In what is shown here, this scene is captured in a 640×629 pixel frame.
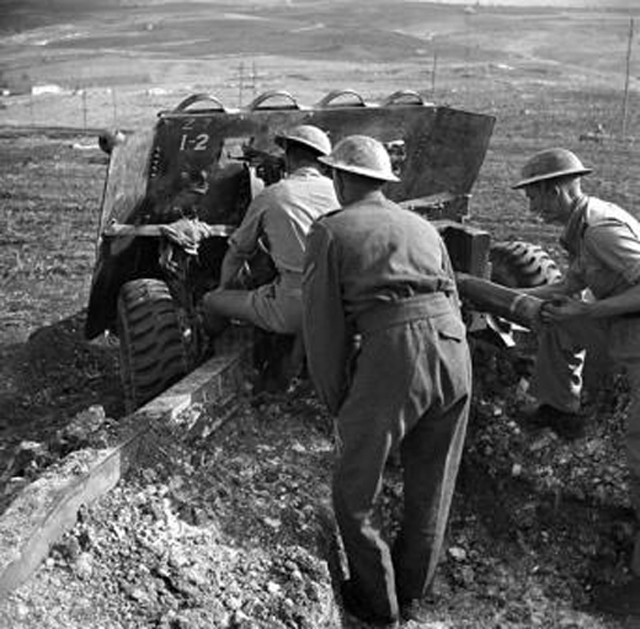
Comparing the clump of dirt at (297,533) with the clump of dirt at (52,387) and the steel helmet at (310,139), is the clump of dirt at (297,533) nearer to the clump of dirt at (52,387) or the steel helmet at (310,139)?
the clump of dirt at (52,387)

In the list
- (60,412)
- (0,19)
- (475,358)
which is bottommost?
(0,19)

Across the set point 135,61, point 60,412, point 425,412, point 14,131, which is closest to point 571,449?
point 425,412

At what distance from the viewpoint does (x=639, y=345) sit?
4.75 meters

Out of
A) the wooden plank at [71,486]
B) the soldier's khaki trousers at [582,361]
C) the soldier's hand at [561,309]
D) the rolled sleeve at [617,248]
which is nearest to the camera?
the wooden plank at [71,486]

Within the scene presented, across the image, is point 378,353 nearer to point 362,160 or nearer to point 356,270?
point 356,270

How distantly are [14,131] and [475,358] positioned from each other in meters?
20.3

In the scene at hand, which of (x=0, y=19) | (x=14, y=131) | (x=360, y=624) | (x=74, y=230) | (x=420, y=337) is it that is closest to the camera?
(x=420, y=337)

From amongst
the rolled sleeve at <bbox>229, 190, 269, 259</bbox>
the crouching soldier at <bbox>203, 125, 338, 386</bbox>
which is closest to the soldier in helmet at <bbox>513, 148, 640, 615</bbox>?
the crouching soldier at <bbox>203, 125, 338, 386</bbox>

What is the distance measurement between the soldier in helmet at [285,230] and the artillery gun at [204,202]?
0.45m

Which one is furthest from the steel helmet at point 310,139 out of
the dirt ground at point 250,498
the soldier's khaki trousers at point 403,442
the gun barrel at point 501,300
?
the soldier's khaki trousers at point 403,442

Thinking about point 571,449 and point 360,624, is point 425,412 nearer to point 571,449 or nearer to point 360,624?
point 360,624

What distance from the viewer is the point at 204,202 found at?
723 cm

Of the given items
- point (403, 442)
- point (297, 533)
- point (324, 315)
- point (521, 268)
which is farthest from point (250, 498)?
point (521, 268)

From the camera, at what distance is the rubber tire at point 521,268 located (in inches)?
287
